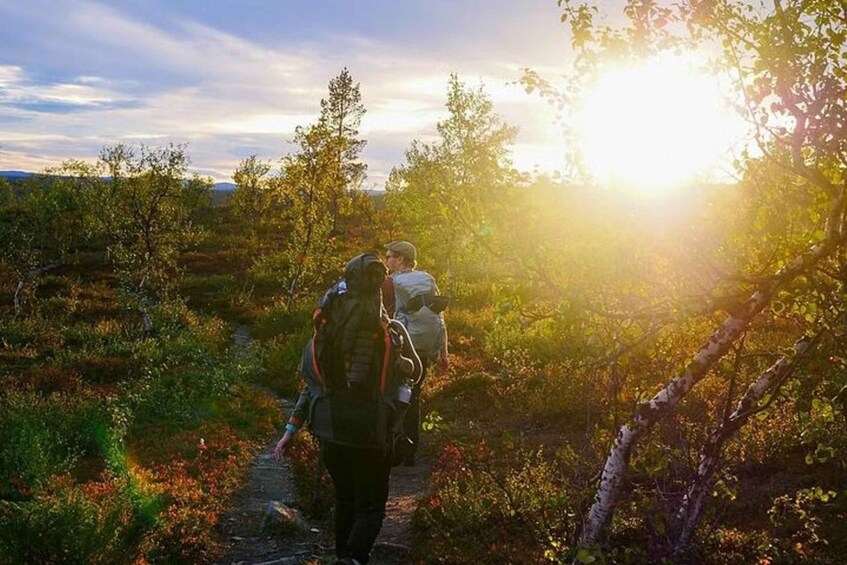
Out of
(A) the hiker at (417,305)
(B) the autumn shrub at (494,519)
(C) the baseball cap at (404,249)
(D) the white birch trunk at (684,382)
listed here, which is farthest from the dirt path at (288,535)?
(C) the baseball cap at (404,249)

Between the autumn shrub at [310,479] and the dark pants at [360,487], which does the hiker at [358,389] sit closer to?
the dark pants at [360,487]

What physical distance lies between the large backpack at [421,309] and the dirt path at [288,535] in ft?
6.35

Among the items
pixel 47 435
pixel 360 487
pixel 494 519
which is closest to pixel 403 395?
pixel 360 487

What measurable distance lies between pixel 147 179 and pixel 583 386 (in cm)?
1767

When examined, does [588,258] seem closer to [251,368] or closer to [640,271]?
[640,271]

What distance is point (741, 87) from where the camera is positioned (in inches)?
168

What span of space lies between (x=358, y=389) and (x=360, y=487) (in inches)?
29.3

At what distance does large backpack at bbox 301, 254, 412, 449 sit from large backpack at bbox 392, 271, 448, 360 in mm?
3117

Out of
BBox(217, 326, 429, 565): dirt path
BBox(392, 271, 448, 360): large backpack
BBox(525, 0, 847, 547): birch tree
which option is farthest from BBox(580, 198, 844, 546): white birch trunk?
BBox(392, 271, 448, 360): large backpack

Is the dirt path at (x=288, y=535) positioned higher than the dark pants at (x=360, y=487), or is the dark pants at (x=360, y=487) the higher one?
the dark pants at (x=360, y=487)

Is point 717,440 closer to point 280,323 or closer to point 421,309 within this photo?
point 421,309

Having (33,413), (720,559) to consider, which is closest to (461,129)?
(33,413)

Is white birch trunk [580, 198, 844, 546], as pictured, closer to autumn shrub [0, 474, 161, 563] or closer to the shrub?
autumn shrub [0, 474, 161, 563]

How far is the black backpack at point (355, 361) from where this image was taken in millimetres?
4992
